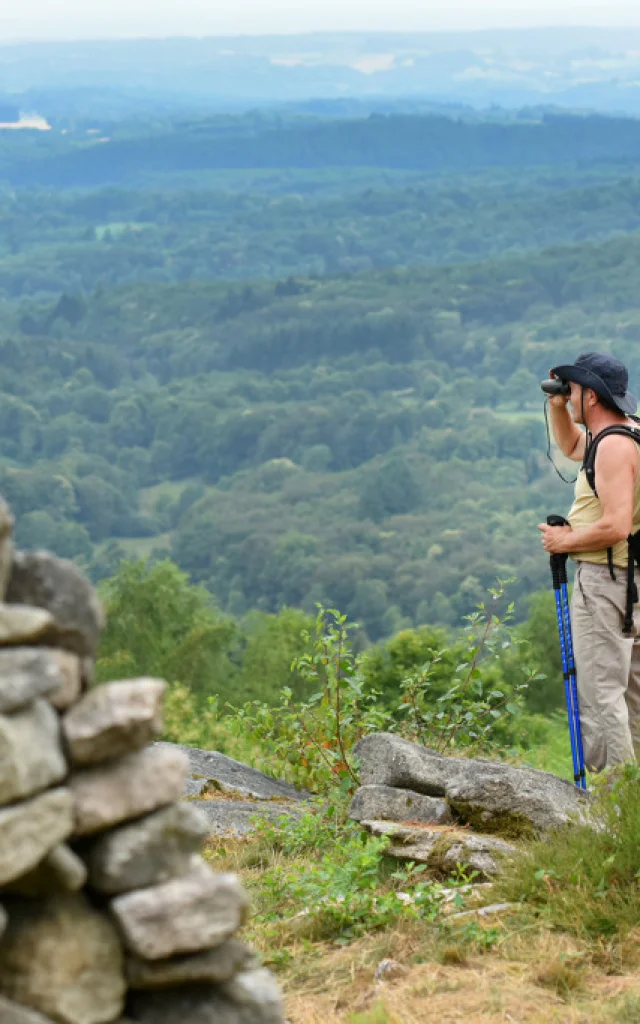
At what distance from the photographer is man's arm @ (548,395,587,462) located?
7.05 meters

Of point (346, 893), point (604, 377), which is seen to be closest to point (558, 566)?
point (604, 377)

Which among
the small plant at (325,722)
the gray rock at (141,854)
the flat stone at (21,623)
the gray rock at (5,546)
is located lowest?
the small plant at (325,722)

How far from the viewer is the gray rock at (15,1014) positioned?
2974 mm

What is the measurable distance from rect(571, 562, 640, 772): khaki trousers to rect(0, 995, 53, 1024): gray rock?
4.04 metres

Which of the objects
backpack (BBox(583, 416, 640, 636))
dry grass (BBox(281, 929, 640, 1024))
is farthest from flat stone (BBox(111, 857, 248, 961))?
backpack (BBox(583, 416, 640, 636))

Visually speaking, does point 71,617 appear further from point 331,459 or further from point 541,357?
point 541,357

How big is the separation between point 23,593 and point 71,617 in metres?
0.13

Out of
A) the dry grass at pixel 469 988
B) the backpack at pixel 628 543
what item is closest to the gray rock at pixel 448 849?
the dry grass at pixel 469 988

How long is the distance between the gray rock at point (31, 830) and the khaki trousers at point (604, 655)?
13.2ft

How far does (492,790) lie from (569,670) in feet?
3.55

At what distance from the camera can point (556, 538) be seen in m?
6.66

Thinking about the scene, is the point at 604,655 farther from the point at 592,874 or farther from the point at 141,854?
the point at 141,854

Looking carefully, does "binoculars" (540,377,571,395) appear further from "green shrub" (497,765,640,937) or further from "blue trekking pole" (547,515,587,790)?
"green shrub" (497,765,640,937)

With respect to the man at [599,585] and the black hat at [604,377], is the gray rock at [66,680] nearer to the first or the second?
the man at [599,585]
